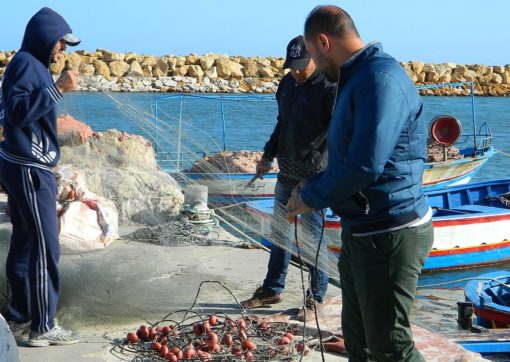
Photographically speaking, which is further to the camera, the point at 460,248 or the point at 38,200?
the point at 460,248

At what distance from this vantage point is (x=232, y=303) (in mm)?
5367

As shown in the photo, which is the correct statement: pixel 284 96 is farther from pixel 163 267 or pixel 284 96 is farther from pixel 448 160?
pixel 448 160

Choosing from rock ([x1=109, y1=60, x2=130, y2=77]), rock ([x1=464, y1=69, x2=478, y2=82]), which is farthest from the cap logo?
rock ([x1=464, y1=69, x2=478, y2=82])

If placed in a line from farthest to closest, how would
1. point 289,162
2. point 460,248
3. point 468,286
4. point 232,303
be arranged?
point 460,248 < point 468,286 < point 232,303 < point 289,162

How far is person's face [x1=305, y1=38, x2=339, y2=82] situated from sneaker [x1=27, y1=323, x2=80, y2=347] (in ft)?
7.20

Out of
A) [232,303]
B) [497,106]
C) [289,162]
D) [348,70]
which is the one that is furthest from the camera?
[497,106]

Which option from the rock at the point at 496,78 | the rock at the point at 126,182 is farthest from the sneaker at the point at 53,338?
the rock at the point at 496,78

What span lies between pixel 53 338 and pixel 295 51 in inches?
84.7

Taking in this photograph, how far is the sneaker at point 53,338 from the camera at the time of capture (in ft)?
14.5

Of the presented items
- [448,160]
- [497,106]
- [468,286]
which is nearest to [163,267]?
[468,286]

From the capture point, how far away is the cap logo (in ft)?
15.9

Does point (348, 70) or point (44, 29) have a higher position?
point (44, 29)

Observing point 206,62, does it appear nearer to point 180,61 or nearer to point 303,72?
point 180,61

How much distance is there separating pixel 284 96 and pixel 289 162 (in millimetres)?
416
